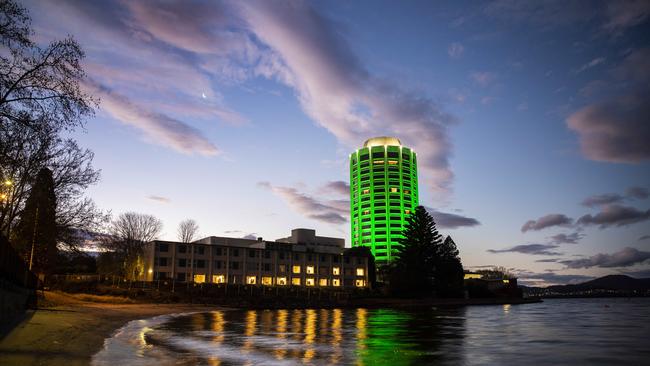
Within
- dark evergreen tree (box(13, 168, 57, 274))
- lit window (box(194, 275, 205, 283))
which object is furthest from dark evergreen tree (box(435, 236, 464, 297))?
dark evergreen tree (box(13, 168, 57, 274))

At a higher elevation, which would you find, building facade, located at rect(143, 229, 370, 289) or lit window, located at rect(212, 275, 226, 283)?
building facade, located at rect(143, 229, 370, 289)

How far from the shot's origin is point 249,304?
10025cm

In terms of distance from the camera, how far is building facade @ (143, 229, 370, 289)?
130000mm

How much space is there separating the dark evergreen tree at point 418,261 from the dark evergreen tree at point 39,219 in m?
98.9

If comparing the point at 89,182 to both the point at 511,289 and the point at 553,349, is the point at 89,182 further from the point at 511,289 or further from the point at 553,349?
the point at 511,289

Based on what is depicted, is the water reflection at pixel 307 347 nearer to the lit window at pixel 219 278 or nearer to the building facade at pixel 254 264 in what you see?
the building facade at pixel 254 264

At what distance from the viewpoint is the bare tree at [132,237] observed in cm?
12912

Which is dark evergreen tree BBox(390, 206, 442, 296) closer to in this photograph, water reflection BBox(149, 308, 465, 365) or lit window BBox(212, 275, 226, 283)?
lit window BBox(212, 275, 226, 283)

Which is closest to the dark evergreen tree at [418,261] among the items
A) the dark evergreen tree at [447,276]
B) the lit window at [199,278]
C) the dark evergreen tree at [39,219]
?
the dark evergreen tree at [447,276]

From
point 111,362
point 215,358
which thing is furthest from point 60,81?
point 215,358

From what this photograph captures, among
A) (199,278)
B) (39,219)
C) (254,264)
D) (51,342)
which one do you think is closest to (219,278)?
(199,278)

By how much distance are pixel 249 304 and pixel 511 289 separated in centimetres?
12522

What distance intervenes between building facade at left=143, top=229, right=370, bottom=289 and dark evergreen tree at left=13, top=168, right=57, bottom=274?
85.1 metres

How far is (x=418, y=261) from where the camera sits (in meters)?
134
